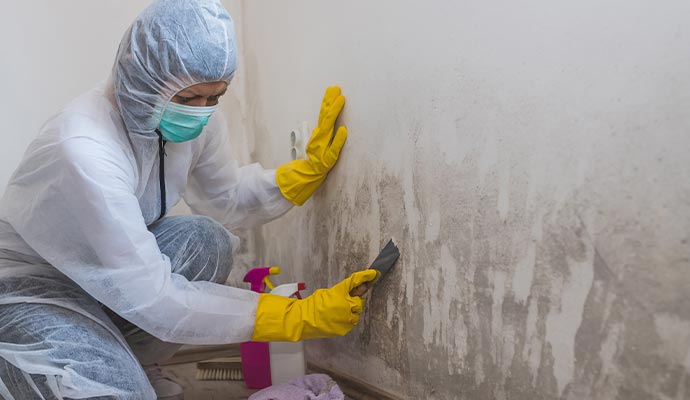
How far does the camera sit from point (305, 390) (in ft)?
4.38

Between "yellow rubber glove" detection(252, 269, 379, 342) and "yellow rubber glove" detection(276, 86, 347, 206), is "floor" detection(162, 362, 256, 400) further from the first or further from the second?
"yellow rubber glove" detection(276, 86, 347, 206)

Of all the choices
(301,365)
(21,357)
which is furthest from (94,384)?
(301,365)

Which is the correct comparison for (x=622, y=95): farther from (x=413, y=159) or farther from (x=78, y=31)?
(x=78, y=31)

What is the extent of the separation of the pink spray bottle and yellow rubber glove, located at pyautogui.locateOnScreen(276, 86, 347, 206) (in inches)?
8.9

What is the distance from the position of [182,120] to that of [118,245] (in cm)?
28

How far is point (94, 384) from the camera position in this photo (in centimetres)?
111

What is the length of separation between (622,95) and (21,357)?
1.15 m

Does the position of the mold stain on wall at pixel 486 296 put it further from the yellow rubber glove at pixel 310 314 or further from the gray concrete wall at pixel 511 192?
the yellow rubber glove at pixel 310 314

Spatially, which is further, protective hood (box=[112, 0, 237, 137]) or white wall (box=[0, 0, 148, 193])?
white wall (box=[0, 0, 148, 193])

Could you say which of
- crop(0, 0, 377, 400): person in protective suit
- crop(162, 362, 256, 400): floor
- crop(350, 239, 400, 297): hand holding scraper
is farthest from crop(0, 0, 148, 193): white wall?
crop(350, 239, 400, 297): hand holding scraper

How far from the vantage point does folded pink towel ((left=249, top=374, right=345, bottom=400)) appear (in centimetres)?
130

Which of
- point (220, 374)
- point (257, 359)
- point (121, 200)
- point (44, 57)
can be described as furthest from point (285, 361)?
point (44, 57)

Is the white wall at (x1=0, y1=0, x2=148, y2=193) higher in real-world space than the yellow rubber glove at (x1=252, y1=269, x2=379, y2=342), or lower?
higher

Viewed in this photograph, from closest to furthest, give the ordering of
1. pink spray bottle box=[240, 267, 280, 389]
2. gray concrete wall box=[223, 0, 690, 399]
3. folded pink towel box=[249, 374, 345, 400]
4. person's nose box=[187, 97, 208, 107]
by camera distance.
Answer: gray concrete wall box=[223, 0, 690, 399] < person's nose box=[187, 97, 208, 107] < folded pink towel box=[249, 374, 345, 400] < pink spray bottle box=[240, 267, 280, 389]
